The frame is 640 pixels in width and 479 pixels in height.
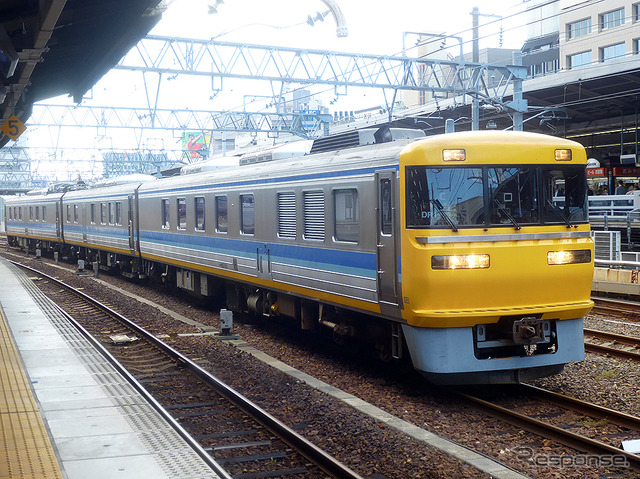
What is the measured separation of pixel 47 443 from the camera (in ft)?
20.9

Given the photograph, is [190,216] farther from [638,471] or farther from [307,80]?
[638,471]

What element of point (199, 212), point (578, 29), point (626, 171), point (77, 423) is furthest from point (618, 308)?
point (578, 29)

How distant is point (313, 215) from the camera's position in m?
10.5

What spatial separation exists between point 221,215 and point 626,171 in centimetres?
2082

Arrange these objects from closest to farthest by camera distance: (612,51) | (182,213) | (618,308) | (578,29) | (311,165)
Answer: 1. (311,165)
2. (618,308)
3. (182,213)
4. (612,51)
5. (578,29)

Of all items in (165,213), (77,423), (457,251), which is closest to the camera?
(77,423)

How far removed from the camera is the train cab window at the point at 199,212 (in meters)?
15.4

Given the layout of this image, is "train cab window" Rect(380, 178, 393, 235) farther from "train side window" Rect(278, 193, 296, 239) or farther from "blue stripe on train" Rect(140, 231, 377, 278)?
"train side window" Rect(278, 193, 296, 239)

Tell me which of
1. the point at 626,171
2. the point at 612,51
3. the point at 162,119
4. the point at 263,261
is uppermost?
the point at 612,51

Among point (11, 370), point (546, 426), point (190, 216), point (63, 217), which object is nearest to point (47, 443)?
point (11, 370)

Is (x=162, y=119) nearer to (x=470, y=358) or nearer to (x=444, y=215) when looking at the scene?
(x=444, y=215)

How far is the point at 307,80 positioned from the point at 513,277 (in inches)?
575

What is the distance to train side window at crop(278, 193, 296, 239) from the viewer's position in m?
11.1

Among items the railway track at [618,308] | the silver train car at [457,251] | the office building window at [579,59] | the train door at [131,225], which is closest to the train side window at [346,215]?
the silver train car at [457,251]
